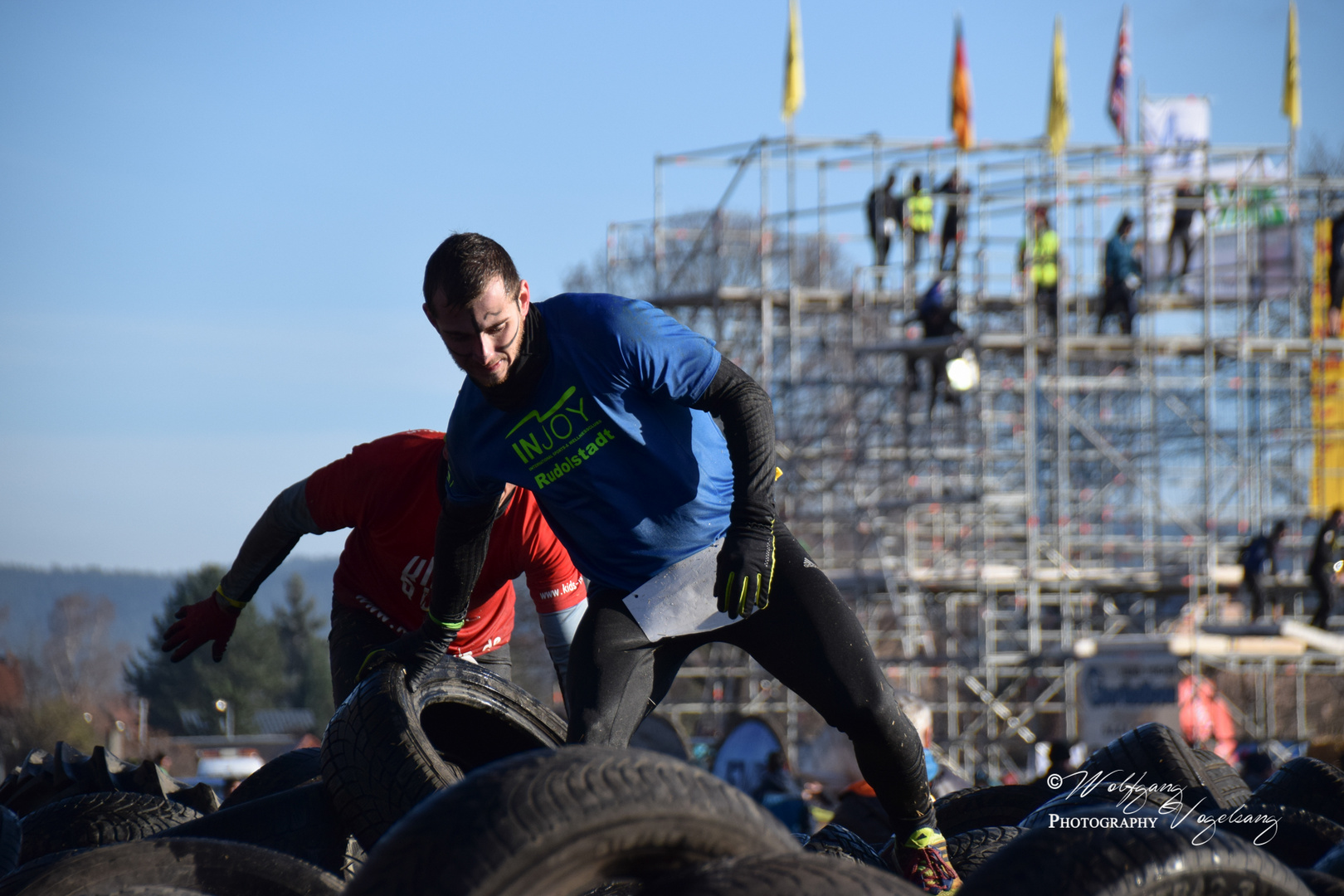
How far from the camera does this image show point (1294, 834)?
12.3ft

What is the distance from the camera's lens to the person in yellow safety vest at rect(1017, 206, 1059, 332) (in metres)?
19.2

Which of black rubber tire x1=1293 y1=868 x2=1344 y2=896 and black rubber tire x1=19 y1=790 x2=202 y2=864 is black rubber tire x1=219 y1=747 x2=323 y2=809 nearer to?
black rubber tire x1=19 y1=790 x2=202 y2=864

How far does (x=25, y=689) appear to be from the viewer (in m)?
23.8

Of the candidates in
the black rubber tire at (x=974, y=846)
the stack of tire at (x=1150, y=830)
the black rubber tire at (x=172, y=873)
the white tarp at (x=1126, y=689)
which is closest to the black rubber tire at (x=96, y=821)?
the black rubber tire at (x=172, y=873)

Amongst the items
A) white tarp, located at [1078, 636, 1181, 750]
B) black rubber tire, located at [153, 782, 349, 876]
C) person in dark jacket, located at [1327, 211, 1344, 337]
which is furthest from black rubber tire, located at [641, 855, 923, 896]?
person in dark jacket, located at [1327, 211, 1344, 337]

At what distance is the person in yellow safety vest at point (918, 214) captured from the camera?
19.4 meters

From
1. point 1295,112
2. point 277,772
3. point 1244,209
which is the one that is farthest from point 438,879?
point 1295,112

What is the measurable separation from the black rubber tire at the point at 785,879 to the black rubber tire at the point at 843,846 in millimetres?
1243

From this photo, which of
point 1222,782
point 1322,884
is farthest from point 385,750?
point 1222,782

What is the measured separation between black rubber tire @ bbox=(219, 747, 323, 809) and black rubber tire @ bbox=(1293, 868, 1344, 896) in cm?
286

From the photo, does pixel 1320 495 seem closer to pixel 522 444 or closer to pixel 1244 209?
pixel 1244 209

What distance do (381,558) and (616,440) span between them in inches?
65.2

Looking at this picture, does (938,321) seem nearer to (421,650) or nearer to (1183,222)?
(1183,222)

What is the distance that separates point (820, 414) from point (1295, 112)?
9.04 meters
